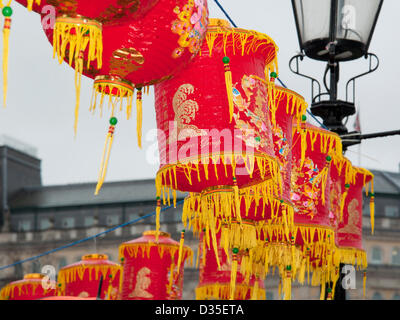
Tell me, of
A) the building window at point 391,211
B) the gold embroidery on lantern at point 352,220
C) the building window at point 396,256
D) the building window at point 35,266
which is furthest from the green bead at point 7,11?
the building window at point 391,211

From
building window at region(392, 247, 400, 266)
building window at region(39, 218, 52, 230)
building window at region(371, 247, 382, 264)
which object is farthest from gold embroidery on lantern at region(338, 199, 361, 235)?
building window at region(39, 218, 52, 230)

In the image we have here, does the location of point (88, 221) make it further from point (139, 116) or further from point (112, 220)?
point (139, 116)

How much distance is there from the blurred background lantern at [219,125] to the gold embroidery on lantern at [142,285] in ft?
15.0

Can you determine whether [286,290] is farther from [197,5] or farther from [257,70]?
[197,5]

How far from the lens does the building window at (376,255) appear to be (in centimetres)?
5200

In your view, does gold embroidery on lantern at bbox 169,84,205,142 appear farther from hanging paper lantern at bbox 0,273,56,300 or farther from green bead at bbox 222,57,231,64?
hanging paper lantern at bbox 0,273,56,300

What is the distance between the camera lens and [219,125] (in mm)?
4852

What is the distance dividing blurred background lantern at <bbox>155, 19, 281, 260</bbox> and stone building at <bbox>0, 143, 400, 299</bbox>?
45135mm

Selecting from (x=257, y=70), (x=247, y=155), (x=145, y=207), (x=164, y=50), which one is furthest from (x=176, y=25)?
(x=145, y=207)

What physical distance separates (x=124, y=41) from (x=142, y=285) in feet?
21.6

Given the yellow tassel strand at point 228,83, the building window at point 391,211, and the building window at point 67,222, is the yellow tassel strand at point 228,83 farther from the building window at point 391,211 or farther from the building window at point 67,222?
the building window at point 67,222

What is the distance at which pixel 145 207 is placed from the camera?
5469cm

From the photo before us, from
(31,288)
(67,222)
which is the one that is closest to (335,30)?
→ (31,288)

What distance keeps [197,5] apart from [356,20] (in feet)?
10.5
